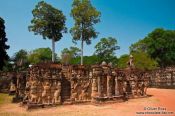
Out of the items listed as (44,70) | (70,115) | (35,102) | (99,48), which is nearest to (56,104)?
(35,102)

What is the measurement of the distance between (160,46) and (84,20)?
23480 millimetres

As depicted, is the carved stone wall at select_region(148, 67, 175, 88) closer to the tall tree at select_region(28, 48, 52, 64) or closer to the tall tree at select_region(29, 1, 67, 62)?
the tall tree at select_region(29, 1, 67, 62)

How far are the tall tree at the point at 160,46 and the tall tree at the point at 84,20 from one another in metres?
20.4

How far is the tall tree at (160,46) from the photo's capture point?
51169 mm

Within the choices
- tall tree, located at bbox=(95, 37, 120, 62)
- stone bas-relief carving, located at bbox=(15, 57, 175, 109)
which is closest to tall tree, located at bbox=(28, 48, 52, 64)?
tall tree, located at bbox=(95, 37, 120, 62)

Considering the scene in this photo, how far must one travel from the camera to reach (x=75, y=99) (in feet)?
48.2

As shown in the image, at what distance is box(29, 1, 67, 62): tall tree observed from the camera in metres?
36.0

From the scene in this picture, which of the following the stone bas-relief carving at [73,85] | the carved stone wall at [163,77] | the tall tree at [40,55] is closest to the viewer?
the stone bas-relief carving at [73,85]

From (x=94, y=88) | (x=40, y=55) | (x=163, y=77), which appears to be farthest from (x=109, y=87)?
(x=40, y=55)

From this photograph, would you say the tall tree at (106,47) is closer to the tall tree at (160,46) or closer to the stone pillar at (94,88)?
the tall tree at (160,46)

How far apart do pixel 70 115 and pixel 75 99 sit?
12.9 ft

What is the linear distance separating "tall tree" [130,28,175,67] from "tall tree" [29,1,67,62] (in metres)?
22.7

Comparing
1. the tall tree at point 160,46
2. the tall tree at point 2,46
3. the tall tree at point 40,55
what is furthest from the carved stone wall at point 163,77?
the tall tree at point 40,55

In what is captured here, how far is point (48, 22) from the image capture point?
35875mm
